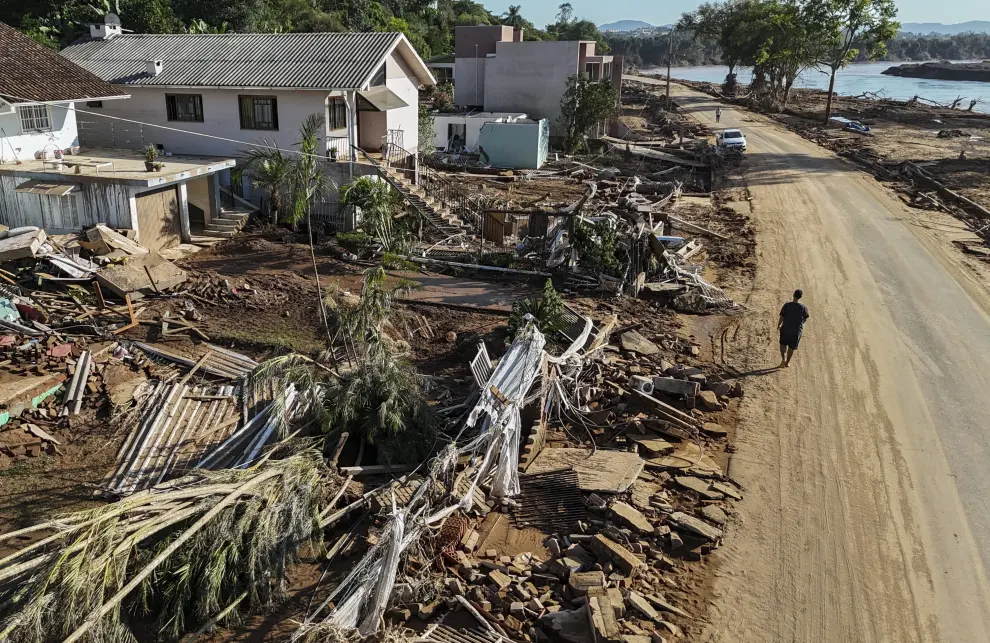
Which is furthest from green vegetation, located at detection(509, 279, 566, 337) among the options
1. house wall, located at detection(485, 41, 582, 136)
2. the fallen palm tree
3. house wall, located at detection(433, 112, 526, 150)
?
house wall, located at detection(485, 41, 582, 136)

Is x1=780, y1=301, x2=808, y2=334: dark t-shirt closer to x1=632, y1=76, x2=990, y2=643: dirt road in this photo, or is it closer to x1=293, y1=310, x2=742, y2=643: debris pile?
x1=632, y1=76, x2=990, y2=643: dirt road

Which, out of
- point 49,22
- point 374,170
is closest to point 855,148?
point 374,170

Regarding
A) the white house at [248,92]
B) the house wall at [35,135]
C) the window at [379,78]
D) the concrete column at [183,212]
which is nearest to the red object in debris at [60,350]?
the concrete column at [183,212]

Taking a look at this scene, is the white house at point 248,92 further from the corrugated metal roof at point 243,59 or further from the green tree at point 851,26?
the green tree at point 851,26

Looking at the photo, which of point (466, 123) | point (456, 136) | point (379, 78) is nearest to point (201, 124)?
point (379, 78)

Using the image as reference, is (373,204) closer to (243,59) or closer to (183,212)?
(183,212)

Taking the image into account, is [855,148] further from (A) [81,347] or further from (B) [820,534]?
(A) [81,347]

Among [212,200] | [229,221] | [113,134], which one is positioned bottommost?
[229,221]
